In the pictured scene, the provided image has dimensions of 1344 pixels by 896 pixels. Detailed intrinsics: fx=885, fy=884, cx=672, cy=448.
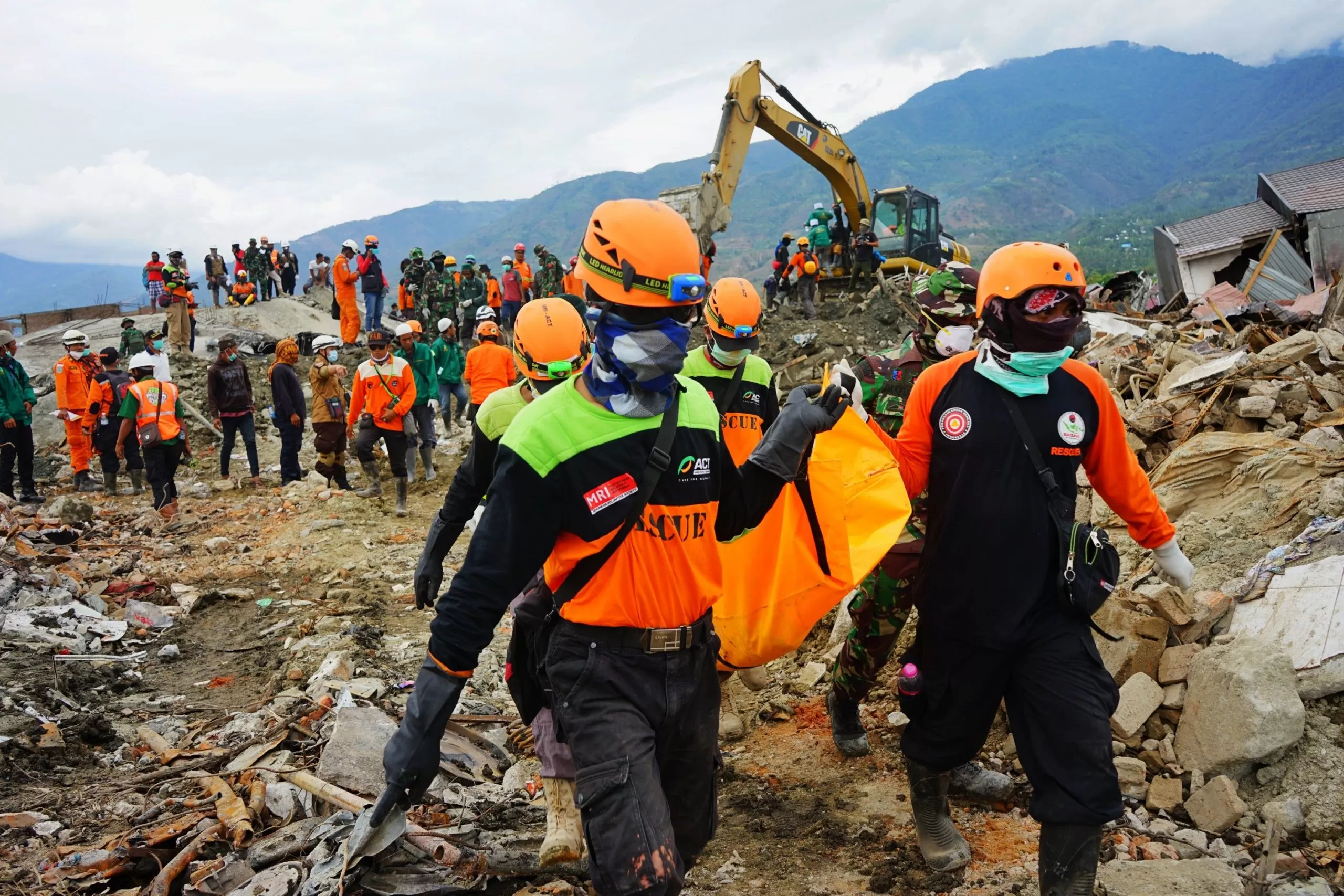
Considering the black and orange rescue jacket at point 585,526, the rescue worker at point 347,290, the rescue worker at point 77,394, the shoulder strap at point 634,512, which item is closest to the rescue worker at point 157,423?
the rescue worker at point 77,394

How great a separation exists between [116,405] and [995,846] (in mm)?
11999

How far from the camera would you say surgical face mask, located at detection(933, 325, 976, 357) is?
389 centimetres

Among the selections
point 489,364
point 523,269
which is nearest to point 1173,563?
point 489,364

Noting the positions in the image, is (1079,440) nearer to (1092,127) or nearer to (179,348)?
(179,348)

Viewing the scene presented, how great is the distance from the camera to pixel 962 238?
8919cm

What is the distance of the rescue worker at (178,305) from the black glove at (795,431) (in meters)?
17.7

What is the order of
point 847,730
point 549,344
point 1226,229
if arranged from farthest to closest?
point 1226,229
point 549,344
point 847,730

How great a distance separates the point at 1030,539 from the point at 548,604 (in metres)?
1.54

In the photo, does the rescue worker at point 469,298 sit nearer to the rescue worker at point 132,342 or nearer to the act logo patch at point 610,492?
the rescue worker at point 132,342

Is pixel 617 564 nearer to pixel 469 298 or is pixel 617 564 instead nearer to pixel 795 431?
pixel 795 431

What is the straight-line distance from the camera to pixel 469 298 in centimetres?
1756

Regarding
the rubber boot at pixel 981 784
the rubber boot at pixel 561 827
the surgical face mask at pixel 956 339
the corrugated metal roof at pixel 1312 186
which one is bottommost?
the rubber boot at pixel 981 784

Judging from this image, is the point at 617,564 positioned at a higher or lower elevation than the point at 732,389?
lower

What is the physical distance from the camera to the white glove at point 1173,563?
3014mm
